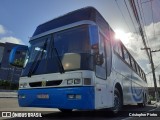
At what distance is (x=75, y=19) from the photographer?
7.64 meters

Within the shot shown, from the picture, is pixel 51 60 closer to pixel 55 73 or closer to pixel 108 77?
pixel 55 73

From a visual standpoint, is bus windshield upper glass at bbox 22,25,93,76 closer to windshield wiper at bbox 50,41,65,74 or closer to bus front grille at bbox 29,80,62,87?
windshield wiper at bbox 50,41,65,74

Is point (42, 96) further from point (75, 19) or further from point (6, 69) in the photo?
point (6, 69)

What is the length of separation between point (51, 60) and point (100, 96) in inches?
70.9

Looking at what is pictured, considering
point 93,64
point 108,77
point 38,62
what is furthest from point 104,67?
point 38,62

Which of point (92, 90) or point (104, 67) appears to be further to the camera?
point (104, 67)

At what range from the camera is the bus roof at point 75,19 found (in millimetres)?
7572

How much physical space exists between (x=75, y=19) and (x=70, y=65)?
178 centimetres

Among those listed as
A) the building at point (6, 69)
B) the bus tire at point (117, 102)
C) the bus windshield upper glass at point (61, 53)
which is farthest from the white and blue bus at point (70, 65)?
the building at point (6, 69)

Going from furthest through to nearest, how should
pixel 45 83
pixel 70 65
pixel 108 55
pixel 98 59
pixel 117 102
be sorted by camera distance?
pixel 117 102
pixel 108 55
pixel 45 83
pixel 98 59
pixel 70 65

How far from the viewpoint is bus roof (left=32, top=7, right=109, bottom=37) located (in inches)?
298

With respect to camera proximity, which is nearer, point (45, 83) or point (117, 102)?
point (45, 83)

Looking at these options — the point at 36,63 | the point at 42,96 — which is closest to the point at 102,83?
the point at 42,96

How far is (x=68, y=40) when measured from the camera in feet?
23.4
